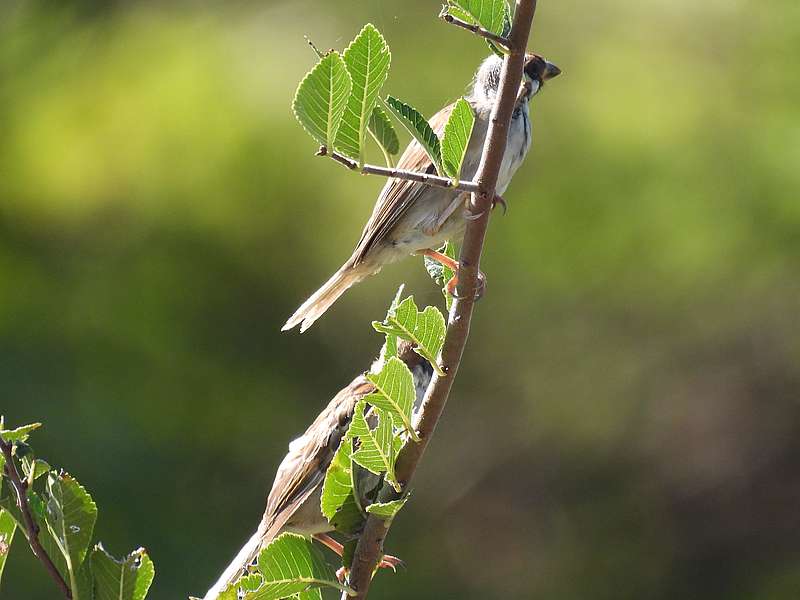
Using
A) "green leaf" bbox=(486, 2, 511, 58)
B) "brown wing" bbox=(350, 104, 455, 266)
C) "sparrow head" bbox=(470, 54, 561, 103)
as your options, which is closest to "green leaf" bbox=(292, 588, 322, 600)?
"green leaf" bbox=(486, 2, 511, 58)

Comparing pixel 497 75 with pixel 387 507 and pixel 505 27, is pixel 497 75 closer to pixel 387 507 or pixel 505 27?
pixel 505 27

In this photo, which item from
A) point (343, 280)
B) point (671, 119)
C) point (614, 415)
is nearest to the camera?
point (343, 280)

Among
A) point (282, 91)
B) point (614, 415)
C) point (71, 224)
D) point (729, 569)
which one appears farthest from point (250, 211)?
point (729, 569)

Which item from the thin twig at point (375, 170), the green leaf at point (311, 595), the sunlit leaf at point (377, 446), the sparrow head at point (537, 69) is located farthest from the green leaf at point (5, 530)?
the sparrow head at point (537, 69)

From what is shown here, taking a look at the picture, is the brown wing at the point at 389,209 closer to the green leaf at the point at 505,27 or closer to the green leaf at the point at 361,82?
the green leaf at the point at 505,27

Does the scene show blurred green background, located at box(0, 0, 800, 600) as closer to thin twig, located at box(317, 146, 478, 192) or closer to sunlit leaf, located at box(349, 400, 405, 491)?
sunlit leaf, located at box(349, 400, 405, 491)

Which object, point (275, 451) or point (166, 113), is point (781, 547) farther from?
point (166, 113)
